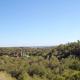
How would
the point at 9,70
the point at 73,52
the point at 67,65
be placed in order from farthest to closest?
1. the point at 73,52
2. the point at 67,65
3. the point at 9,70

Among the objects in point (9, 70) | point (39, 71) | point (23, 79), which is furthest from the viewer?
point (9, 70)

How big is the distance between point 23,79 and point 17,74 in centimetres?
299

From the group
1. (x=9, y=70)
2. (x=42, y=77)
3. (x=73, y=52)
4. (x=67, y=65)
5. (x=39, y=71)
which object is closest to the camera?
(x=42, y=77)

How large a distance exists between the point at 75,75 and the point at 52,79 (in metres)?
2.38

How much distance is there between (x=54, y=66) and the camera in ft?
103

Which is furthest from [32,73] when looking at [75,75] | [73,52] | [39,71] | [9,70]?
[73,52]

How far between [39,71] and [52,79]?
2.93 m

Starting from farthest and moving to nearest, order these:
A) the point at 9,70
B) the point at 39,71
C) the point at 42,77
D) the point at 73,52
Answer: the point at 73,52 → the point at 9,70 → the point at 39,71 → the point at 42,77

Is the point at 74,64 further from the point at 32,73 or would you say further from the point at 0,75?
the point at 0,75

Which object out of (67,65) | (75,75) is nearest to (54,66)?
(67,65)

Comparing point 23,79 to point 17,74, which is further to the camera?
point 17,74

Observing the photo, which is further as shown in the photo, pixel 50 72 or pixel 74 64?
pixel 74 64

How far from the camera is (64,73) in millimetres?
26875

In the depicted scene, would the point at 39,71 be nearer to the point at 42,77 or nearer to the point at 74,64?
the point at 42,77
